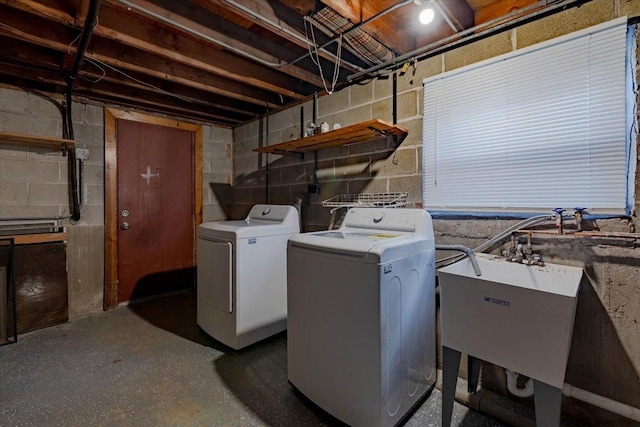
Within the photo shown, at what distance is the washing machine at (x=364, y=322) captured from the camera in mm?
1359

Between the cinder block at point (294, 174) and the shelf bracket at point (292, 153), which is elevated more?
the shelf bracket at point (292, 153)

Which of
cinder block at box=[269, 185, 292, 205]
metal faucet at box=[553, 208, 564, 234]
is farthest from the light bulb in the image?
cinder block at box=[269, 185, 292, 205]

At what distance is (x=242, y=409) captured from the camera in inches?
64.9

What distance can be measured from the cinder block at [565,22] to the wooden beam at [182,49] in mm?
1821

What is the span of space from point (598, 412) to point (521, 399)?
0.31 m

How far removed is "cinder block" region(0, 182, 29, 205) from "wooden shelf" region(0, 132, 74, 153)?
37 centimetres

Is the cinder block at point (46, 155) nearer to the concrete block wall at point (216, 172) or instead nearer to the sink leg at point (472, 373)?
the concrete block wall at point (216, 172)

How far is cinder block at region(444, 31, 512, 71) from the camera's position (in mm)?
1718

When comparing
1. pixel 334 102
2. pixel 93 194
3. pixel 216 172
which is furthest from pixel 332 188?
pixel 93 194

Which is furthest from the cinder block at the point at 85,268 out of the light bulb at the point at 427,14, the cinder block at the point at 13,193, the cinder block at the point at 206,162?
the light bulb at the point at 427,14

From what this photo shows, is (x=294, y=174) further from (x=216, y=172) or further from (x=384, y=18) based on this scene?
(x=384, y=18)

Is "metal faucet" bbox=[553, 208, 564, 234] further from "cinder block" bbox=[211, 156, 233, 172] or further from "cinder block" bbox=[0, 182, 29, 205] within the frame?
"cinder block" bbox=[0, 182, 29, 205]

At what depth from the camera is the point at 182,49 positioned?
6.99 feet

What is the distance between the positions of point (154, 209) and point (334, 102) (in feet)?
7.77
